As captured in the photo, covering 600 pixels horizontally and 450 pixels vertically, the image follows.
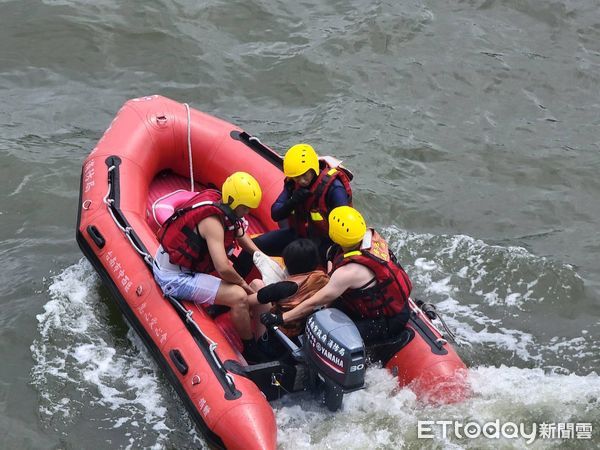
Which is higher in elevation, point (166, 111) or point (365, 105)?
point (166, 111)

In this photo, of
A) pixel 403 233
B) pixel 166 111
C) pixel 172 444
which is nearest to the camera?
pixel 172 444

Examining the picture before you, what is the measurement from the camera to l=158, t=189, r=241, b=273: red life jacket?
16.3 feet

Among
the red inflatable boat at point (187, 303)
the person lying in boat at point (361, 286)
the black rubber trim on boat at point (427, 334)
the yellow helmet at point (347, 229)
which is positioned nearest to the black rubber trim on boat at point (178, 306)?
the red inflatable boat at point (187, 303)

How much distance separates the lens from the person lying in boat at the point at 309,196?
18.4 ft

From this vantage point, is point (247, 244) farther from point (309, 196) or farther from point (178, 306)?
point (178, 306)

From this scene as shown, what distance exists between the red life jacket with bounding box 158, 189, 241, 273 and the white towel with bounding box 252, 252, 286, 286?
11.7 inches

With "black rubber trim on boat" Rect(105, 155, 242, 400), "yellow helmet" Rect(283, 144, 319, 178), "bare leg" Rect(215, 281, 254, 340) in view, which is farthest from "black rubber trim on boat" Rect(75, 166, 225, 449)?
"yellow helmet" Rect(283, 144, 319, 178)

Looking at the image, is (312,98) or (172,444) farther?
(312,98)

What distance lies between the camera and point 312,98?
9.35 meters

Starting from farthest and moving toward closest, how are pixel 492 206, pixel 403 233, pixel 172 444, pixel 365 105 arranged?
pixel 365 105 → pixel 492 206 → pixel 403 233 → pixel 172 444

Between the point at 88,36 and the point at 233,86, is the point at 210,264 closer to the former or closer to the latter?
the point at 233,86

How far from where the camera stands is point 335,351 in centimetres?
454

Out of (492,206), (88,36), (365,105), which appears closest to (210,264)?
(492,206)

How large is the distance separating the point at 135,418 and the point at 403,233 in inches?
124
